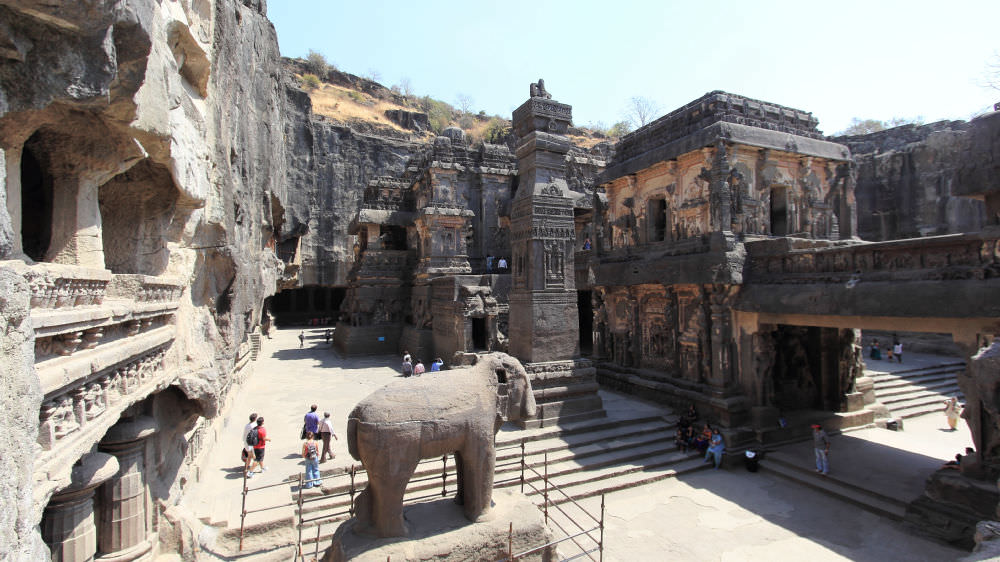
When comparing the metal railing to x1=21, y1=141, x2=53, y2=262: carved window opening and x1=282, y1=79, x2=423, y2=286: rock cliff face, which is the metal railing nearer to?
x1=21, y1=141, x2=53, y2=262: carved window opening

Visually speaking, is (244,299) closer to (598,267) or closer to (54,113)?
(54,113)

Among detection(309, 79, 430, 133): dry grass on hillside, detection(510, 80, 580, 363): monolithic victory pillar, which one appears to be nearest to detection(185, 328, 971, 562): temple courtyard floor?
detection(510, 80, 580, 363): monolithic victory pillar

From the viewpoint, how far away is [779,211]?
13523mm

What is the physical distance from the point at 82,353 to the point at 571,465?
787 cm

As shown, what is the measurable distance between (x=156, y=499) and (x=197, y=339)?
2.14 m

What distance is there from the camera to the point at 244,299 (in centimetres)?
1117

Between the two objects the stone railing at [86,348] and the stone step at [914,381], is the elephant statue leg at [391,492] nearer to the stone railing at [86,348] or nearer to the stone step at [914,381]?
the stone railing at [86,348]

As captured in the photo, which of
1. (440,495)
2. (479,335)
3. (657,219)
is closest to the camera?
(440,495)

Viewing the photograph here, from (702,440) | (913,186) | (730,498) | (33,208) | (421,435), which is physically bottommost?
(730,498)

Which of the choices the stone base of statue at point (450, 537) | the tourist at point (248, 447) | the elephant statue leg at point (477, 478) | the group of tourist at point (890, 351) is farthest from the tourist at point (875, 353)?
the tourist at point (248, 447)

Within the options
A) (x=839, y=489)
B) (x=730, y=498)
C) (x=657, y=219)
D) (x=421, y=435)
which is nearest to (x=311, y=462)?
(x=421, y=435)

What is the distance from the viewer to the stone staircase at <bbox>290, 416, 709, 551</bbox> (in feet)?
24.1

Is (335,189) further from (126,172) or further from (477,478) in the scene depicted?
(477,478)

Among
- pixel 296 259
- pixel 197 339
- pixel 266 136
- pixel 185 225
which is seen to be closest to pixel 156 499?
pixel 197 339
